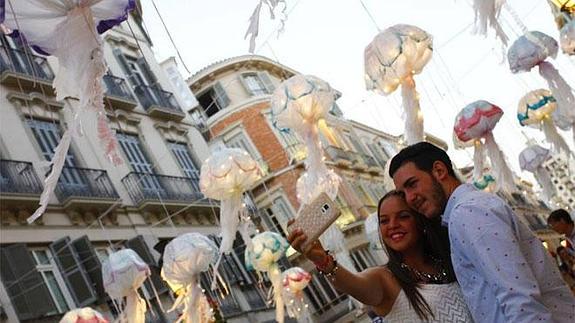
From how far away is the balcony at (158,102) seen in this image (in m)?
19.2

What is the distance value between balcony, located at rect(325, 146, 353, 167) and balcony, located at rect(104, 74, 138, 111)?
1248 centimetres

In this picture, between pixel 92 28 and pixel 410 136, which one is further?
pixel 410 136

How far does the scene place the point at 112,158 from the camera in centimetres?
408

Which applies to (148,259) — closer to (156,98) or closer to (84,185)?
(84,185)

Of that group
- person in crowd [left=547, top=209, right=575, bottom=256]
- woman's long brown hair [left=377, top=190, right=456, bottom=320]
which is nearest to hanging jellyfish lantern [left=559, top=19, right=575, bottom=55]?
person in crowd [left=547, top=209, right=575, bottom=256]

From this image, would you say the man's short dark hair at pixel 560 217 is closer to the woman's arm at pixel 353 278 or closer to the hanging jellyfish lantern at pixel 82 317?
the woman's arm at pixel 353 278

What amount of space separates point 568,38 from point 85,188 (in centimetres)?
1000

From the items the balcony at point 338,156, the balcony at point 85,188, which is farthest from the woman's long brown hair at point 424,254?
the balcony at point 338,156

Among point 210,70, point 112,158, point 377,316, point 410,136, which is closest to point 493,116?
point 410,136

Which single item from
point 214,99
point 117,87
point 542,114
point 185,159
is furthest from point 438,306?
point 214,99

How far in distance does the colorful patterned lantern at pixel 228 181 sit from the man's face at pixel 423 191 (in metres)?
6.40

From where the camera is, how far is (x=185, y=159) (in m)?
20.0

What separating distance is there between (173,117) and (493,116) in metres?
11.7

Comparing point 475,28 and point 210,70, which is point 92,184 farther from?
point 210,70
